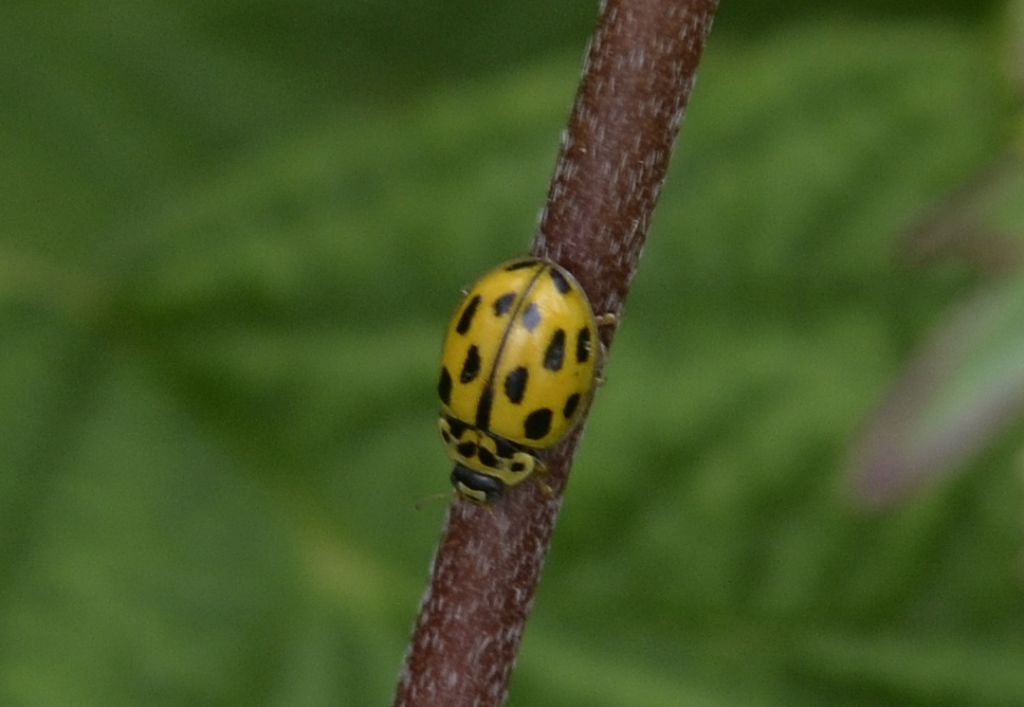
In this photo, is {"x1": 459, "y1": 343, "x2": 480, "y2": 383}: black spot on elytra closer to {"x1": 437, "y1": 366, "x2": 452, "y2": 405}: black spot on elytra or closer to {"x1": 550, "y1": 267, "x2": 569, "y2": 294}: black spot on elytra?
{"x1": 437, "y1": 366, "x2": 452, "y2": 405}: black spot on elytra

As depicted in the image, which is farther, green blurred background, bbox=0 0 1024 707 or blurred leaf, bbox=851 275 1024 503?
green blurred background, bbox=0 0 1024 707

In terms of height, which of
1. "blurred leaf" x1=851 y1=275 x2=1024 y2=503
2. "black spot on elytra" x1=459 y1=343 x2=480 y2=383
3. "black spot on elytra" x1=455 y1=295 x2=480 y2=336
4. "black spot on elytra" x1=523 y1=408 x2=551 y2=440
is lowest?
"blurred leaf" x1=851 y1=275 x2=1024 y2=503

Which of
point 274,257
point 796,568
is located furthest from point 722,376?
point 274,257

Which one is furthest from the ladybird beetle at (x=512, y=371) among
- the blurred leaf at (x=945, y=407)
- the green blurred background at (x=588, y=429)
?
the green blurred background at (x=588, y=429)

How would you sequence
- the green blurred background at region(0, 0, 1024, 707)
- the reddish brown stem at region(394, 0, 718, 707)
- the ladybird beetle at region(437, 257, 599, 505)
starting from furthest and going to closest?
1. the green blurred background at region(0, 0, 1024, 707)
2. the ladybird beetle at region(437, 257, 599, 505)
3. the reddish brown stem at region(394, 0, 718, 707)

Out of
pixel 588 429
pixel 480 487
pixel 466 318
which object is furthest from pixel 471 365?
pixel 588 429

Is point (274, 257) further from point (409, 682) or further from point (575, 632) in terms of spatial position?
point (409, 682)

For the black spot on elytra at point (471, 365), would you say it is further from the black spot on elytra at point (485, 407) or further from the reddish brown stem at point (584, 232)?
the reddish brown stem at point (584, 232)

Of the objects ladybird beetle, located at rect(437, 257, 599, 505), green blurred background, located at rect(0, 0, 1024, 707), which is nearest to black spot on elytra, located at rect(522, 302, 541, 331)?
ladybird beetle, located at rect(437, 257, 599, 505)

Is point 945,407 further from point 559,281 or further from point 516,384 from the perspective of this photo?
point 516,384
